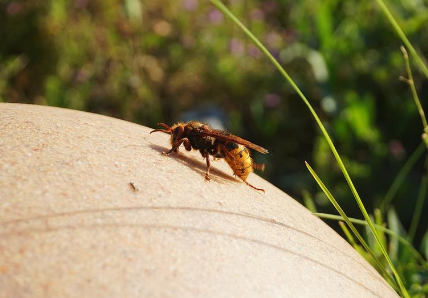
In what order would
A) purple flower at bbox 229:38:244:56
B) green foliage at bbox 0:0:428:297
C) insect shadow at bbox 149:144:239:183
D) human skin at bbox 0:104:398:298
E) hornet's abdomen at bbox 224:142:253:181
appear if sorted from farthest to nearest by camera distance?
purple flower at bbox 229:38:244:56
green foliage at bbox 0:0:428:297
hornet's abdomen at bbox 224:142:253:181
insect shadow at bbox 149:144:239:183
human skin at bbox 0:104:398:298

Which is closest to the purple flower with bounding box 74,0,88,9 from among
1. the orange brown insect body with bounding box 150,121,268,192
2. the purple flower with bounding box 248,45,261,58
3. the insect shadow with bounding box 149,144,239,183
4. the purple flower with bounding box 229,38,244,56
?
the purple flower with bounding box 229,38,244,56

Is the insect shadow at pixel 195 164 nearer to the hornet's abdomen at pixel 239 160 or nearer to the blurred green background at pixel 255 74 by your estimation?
the hornet's abdomen at pixel 239 160

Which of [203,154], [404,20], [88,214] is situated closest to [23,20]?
[404,20]

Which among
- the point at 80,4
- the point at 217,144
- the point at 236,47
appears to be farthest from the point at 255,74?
the point at 217,144

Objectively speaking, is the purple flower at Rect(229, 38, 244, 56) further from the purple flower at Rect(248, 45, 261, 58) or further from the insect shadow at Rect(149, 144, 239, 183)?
the insect shadow at Rect(149, 144, 239, 183)

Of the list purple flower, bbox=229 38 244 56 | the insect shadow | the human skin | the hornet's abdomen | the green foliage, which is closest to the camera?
the human skin

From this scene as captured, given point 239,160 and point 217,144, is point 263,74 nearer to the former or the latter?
point 217,144

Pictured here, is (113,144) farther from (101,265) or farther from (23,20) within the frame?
(23,20)
